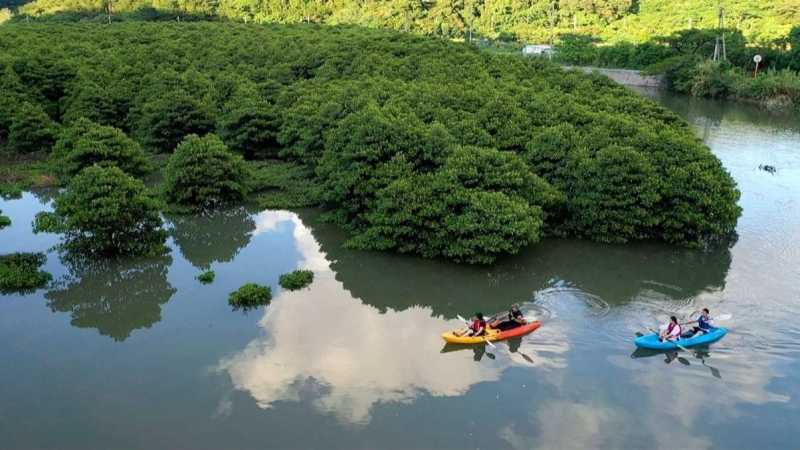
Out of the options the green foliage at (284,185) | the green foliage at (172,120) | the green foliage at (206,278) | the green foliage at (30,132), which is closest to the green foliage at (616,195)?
the green foliage at (284,185)

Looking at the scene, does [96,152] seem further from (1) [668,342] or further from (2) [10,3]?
(2) [10,3]

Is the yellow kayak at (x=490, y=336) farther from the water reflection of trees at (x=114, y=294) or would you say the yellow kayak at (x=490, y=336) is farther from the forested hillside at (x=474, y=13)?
the forested hillside at (x=474, y=13)

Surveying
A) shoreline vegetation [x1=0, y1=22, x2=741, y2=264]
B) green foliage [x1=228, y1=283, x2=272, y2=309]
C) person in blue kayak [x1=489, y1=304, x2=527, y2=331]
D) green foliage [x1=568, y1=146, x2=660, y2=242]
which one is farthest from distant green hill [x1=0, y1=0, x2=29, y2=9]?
person in blue kayak [x1=489, y1=304, x2=527, y2=331]

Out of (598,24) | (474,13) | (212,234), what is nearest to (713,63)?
(598,24)

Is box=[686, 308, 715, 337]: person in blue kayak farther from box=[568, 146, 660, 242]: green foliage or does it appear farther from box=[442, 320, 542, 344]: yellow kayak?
box=[568, 146, 660, 242]: green foliage

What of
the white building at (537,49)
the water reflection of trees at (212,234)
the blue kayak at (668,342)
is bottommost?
the blue kayak at (668,342)

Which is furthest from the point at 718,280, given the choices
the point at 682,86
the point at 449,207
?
the point at 682,86

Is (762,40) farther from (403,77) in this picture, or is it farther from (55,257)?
(55,257)
